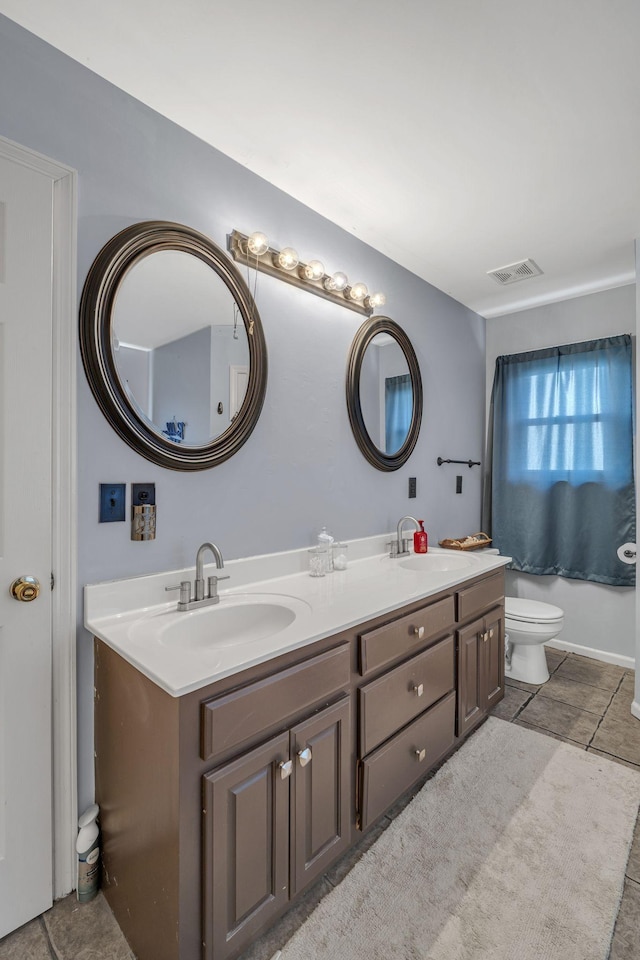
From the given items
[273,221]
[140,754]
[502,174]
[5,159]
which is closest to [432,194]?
[502,174]

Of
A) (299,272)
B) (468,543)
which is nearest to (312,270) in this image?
(299,272)

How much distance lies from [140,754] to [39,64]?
1.87m

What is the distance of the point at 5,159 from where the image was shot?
120 cm

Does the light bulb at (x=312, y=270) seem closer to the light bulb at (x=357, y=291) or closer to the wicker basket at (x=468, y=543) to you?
the light bulb at (x=357, y=291)

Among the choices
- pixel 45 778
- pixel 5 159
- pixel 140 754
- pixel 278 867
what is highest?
pixel 5 159

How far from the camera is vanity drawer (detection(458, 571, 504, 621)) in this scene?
198 cm

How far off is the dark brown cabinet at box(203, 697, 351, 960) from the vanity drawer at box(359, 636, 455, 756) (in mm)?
112

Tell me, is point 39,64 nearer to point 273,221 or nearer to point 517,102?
point 273,221

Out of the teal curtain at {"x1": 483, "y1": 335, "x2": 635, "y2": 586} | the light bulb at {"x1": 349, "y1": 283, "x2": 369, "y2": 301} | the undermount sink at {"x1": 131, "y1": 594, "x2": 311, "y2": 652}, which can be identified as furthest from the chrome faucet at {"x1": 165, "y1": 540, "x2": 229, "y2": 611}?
the teal curtain at {"x1": 483, "y1": 335, "x2": 635, "y2": 586}

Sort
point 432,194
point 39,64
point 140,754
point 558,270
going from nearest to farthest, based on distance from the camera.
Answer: point 140,754, point 39,64, point 432,194, point 558,270

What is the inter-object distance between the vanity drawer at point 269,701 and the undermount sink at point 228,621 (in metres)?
0.19

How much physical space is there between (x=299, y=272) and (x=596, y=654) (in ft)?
9.91

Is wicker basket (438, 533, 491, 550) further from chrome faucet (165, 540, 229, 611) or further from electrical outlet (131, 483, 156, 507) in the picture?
electrical outlet (131, 483, 156, 507)

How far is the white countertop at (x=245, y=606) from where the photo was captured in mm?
1079
